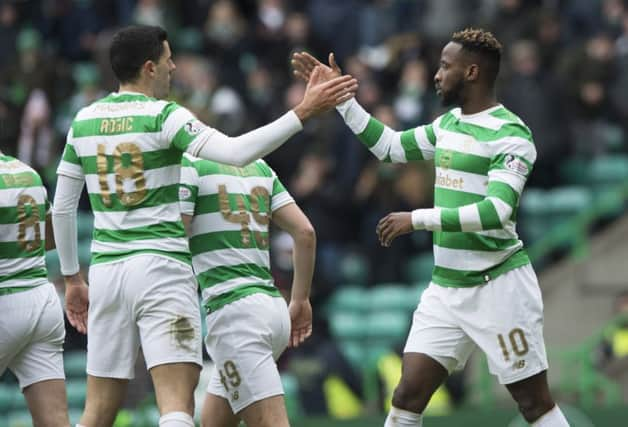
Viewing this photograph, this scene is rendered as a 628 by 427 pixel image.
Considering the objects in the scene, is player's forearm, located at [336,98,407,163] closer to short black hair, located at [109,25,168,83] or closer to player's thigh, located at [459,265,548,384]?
player's thigh, located at [459,265,548,384]

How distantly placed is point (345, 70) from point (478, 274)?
8.14 metres

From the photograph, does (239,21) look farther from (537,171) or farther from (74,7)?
(537,171)

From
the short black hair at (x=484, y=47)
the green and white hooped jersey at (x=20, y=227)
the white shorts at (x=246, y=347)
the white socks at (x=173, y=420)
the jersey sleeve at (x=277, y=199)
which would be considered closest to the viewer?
the white socks at (x=173, y=420)

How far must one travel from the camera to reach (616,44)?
1608cm

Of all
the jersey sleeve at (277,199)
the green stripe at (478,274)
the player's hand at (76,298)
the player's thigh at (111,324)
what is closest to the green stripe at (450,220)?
the green stripe at (478,274)

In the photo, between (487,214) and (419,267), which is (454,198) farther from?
(419,267)

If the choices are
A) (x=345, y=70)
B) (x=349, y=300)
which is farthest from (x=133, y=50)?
(x=345, y=70)

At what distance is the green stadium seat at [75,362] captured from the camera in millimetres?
14570

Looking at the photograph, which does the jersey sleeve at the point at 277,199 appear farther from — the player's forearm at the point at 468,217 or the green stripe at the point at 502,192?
the green stripe at the point at 502,192

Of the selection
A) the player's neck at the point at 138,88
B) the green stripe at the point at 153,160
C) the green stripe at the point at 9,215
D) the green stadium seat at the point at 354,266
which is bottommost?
the green stadium seat at the point at 354,266

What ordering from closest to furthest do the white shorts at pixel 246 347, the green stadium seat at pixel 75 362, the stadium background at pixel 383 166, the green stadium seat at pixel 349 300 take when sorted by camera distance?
the white shorts at pixel 246 347
the stadium background at pixel 383 166
the green stadium seat at pixel 75 362
the green stadium seat at pixel 349 300

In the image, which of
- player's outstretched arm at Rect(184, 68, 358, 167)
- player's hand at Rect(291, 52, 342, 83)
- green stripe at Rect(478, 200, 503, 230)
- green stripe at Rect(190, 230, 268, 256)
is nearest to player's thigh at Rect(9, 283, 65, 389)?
green stripe at Rect(190, 230, 268, 256)

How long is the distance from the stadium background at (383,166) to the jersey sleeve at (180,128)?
5192 mm

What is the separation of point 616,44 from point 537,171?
5.22 feet
